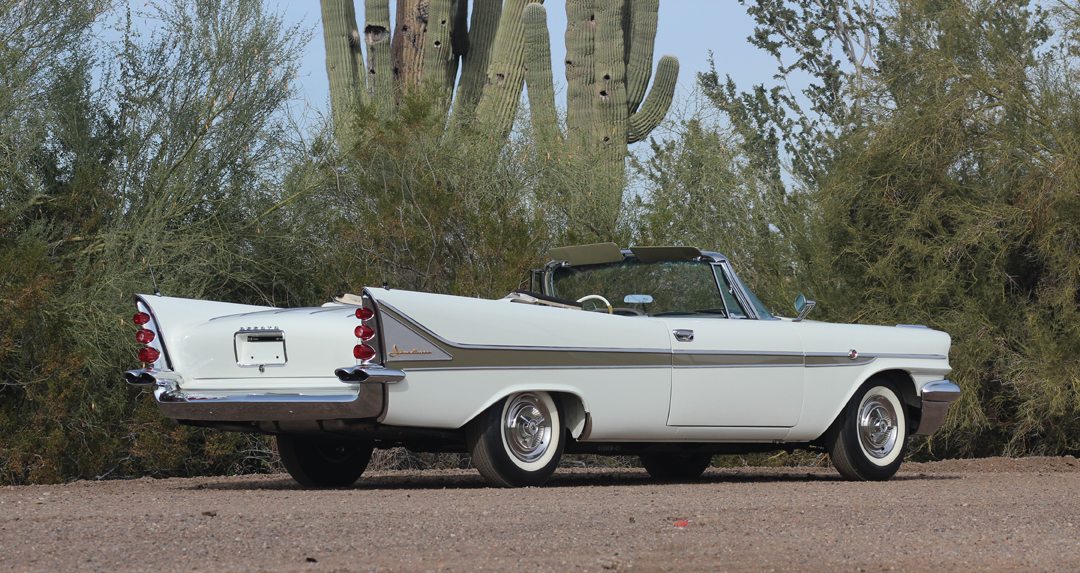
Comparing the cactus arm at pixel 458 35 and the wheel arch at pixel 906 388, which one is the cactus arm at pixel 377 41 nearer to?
the cactus arm at pixel 458 35

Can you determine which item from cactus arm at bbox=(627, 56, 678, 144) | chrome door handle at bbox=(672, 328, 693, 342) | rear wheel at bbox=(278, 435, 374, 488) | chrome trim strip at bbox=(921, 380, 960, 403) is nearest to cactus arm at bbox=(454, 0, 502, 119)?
cactus arm at bbox=(627, 56, 678, 144)

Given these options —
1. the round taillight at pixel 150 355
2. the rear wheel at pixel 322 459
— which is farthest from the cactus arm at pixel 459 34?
the round taillight at pixel 150 355

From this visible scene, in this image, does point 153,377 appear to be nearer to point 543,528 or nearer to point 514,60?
point 543,528

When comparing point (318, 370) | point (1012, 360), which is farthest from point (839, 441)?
point (1012, 360)

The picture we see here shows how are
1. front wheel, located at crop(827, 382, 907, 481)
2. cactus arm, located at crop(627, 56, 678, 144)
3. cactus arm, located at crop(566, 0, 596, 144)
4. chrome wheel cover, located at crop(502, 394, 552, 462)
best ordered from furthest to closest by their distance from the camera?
1. cactus arm, located at crop(627, 56, 678, 144)
2. cactus arm, located at crop(566, 0, 596, 144)
3. front wheel, located at crop(827, 382, 907, 481)
4. chrome wheel cover, located at crop(502, 394, 552, 462)

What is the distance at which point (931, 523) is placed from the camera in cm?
668

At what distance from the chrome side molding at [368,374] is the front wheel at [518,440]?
0.69 m

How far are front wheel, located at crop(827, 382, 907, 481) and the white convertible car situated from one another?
0.5 inches

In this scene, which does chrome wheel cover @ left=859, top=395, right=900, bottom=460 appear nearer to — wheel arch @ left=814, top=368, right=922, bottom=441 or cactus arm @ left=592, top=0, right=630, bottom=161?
wheel arch @ left=814, top=368, right=922, bottom=441

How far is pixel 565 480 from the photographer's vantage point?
9.86m

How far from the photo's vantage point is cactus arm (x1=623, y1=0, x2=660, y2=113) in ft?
66.0

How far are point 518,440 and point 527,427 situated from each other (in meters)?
0.09

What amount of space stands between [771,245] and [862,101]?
1.99 metres

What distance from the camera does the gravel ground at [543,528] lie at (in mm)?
5270
